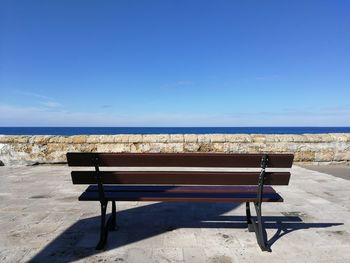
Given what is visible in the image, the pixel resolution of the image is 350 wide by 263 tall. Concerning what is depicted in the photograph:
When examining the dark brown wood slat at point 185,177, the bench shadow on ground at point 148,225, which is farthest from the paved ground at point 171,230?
the dark brown wood slat at point 185,177

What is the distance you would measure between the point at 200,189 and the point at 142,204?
1.55 metres

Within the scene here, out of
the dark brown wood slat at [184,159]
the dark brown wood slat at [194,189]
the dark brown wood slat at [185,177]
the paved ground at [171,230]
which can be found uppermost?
the dark brown wood slat at [184,159]

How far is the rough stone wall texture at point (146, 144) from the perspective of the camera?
898 centimetres

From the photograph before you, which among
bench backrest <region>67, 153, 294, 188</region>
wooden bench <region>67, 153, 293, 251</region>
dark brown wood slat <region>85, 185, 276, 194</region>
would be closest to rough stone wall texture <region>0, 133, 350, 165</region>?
dark brown wood slat <region>85, 185, 276, 194</region>

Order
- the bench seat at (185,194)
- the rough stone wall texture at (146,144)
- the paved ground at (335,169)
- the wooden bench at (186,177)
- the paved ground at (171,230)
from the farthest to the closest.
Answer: the rough stone wall texture at (146,144)
the paved ground at (335,169)
the bench seat at (185,194)
the wooden bench at (186,177)
the paved ground at (171,230)

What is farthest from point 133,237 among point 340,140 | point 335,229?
point 340,140

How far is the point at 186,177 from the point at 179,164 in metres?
0.17

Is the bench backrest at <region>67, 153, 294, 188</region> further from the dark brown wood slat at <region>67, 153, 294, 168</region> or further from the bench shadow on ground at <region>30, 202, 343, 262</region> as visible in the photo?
the bench shadow on ground at <region>30, 202, 343, 262</region>

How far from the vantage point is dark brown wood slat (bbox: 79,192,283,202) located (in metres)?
3.53

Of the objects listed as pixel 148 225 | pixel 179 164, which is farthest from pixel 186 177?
pixel 148 225

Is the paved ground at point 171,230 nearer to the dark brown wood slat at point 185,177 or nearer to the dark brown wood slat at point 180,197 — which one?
the dark brown wood slat at point 180,197

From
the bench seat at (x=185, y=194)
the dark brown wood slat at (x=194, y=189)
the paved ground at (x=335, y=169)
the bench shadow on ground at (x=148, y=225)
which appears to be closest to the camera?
the bench shadow on ground at (x=148, y=225)

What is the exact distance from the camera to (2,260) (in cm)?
310

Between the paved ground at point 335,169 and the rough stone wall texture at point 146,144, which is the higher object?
the rough stone wall texture at point 146,144
